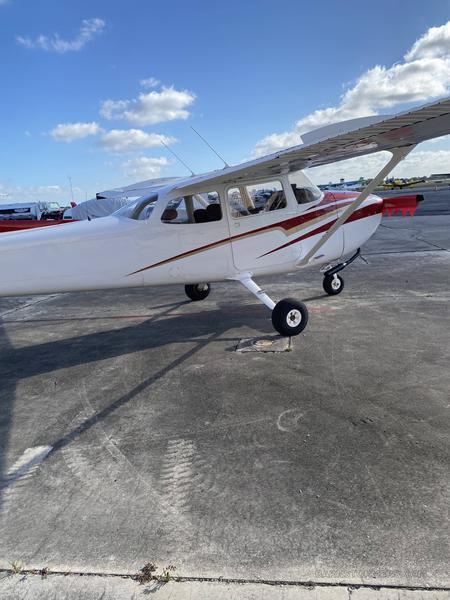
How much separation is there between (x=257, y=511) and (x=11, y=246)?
4.65 m

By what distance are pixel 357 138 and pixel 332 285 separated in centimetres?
391

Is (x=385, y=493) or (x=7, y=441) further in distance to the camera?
(x=7, y=441)

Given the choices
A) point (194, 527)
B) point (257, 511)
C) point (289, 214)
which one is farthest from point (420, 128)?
point (194, 527)

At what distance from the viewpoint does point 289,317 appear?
6.07 meters

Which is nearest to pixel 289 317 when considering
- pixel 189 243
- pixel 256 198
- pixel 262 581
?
pixel 189 243

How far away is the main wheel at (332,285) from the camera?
27.6 feet

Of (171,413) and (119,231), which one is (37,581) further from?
(119,231)

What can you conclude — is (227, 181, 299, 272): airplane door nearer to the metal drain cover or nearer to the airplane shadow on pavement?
the airplane shadow on pavement

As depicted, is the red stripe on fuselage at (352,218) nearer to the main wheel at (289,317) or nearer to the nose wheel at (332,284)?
the main wheel at (289,317)

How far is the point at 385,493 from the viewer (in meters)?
2.88

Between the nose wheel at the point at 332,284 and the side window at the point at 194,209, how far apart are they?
2.97 metres

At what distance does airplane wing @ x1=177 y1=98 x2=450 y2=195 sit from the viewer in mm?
4171

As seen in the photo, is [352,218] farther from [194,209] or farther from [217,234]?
[194,209]

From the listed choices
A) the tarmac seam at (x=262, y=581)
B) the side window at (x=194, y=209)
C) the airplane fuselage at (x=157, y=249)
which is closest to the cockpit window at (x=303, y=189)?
the airplane fuselage at (x=157, y=249)
